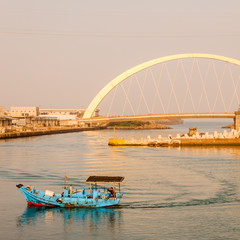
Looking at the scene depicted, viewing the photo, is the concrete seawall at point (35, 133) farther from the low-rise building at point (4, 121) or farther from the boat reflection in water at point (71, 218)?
the boat reflection in water at point (71, 218)

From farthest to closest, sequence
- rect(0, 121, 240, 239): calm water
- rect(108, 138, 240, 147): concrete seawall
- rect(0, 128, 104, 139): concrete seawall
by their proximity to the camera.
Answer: rect(0, 128, 104, 139): concrete seawall, rect(108, 138, 240, 147): concrete seawall, rect(0, 121, 240, 239): calm water

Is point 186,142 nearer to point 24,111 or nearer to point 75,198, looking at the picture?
point 75,198

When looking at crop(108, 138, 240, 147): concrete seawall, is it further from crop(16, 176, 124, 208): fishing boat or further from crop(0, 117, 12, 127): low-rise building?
crop(0, 117, 12, 127): low-rise building

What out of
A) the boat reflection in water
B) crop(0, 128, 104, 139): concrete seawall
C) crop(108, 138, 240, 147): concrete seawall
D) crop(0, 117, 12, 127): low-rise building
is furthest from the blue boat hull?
crop(0, 117, 12, 127): low-rise building

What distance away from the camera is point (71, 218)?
26.9 metres

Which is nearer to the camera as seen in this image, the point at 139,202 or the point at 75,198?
the point at 75,198

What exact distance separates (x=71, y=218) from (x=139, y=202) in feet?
15.7

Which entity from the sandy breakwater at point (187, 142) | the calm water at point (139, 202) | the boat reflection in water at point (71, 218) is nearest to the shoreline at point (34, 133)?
the sandy breakwater at point (187, 142)

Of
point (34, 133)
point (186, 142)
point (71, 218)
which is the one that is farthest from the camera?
point (34, 133)

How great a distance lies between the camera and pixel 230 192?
3316 cm

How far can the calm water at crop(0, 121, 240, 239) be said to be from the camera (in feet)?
80.8

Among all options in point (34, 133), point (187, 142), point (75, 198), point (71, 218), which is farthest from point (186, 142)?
point (71, 218)

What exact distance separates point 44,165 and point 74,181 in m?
11.2

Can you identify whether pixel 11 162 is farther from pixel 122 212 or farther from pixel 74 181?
pixel 122 212
